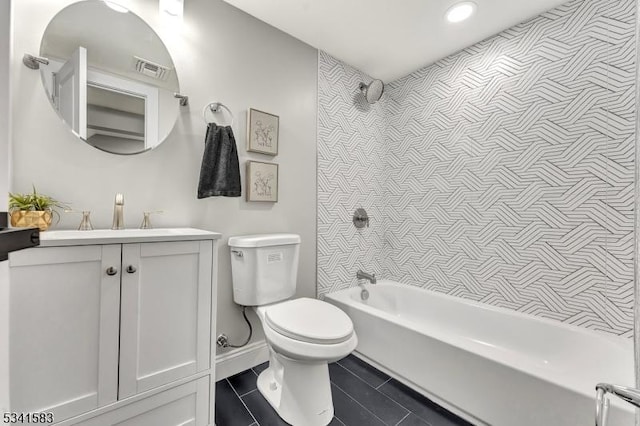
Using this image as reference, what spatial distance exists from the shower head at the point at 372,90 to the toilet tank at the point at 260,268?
4.76 ft

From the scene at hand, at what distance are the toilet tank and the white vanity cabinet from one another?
37 cm

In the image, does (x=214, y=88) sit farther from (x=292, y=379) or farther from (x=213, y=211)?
(x=292, y=379)

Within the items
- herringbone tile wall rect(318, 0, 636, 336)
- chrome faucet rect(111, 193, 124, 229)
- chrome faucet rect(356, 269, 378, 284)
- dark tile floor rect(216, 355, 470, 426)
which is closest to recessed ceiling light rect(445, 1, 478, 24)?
herringbone tile wall rect(318, 0, 636, 336)

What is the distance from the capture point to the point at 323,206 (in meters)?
2.15

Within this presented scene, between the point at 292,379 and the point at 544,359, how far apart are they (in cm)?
150

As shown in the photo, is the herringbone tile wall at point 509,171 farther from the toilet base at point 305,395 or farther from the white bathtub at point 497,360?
the toilet base at point 305,395

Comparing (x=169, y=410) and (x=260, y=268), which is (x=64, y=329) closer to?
(x=169, y=410)

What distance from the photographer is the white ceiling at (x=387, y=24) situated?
1646 millimetres

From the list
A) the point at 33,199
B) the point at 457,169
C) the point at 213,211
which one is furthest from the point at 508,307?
the point at 33,199

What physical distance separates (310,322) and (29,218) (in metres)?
1.19

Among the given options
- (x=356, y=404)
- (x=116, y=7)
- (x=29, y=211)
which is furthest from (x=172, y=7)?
(x=356, y=404)

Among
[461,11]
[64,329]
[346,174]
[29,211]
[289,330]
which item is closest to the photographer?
[64,329]

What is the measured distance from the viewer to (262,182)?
5.98ft

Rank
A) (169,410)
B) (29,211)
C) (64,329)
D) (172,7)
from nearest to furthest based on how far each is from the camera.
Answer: (64,329)
(29,211)
(169,410)
(172,7)
